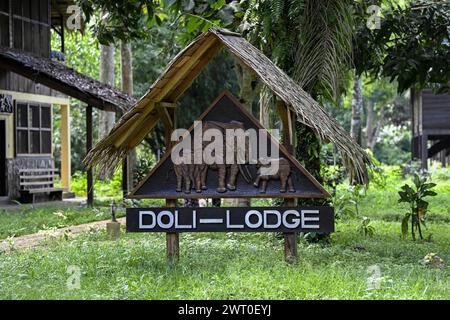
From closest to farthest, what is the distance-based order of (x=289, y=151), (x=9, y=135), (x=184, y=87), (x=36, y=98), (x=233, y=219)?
(x=233, y=219) < (x=289, y=151) < (x=184, y=87) < (x=9, y=135) < (x=36, y=98)

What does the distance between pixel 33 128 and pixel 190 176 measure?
505 inches

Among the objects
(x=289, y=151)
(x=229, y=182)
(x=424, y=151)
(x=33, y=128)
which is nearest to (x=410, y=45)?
(x=289, y=151)

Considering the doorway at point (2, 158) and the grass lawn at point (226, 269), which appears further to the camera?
the doorway at point (2, 158)

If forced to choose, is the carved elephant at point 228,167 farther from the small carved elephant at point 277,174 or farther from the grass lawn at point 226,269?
the grass lawn at point 226,269

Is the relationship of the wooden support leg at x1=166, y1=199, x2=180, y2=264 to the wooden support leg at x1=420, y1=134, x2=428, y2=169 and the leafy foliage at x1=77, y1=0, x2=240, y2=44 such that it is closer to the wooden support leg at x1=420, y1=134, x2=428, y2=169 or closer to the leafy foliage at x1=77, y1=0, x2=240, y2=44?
the leafy foliage at x1=77, y1=0, x2=240, y2=44

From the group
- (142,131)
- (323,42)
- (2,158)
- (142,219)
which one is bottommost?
(142,219)

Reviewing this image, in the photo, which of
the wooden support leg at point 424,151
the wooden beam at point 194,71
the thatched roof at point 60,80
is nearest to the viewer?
the wooden beam at point 194,71

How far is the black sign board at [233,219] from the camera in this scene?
8328 mm

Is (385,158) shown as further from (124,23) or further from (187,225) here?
(187,225)

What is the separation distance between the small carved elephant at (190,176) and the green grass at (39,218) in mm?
4757

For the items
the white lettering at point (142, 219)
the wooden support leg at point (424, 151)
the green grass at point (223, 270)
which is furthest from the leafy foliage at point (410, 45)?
the wooden support leg at point (424, 151)

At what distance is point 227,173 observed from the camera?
857 centimetres

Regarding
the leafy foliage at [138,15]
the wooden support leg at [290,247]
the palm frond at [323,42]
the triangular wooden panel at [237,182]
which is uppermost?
the leafy foliage at [138,15]

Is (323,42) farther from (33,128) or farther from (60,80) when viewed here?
(33,128)
